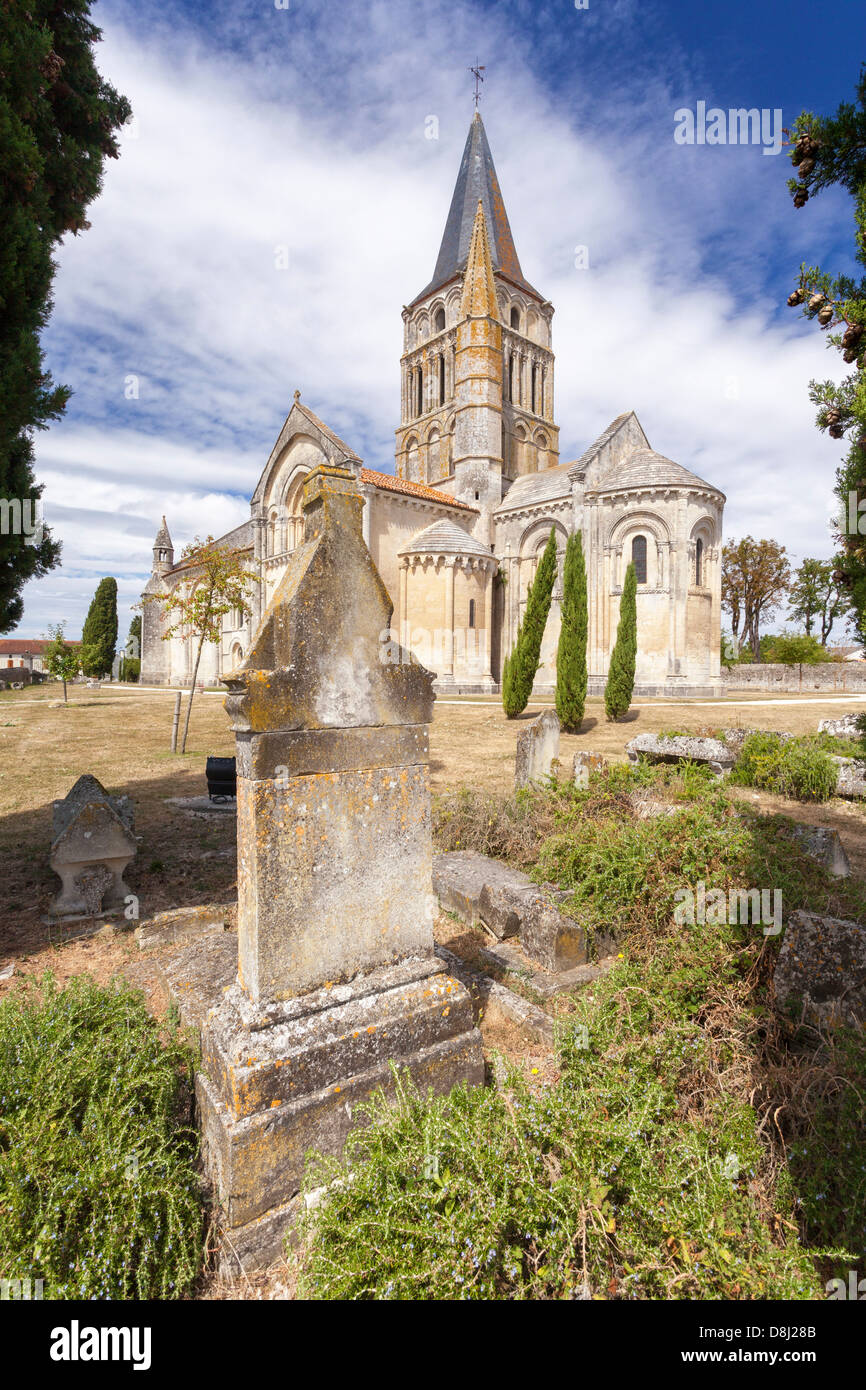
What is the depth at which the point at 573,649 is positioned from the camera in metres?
16.1

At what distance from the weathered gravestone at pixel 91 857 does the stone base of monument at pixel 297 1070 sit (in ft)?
9.51

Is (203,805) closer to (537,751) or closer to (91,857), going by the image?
(91,857)

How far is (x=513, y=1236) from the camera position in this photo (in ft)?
6.57

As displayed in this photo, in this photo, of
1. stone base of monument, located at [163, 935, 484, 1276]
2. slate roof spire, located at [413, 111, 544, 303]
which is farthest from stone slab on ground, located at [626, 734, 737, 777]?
slate roof spire, located at [413, 111, 544, 303]

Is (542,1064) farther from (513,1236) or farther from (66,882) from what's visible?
(66,882)

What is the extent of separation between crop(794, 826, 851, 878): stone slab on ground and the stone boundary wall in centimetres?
2832

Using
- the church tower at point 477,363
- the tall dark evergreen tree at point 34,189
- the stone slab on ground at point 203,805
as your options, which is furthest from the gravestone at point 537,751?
the church tower at point 477,363

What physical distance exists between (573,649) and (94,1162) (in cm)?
1512

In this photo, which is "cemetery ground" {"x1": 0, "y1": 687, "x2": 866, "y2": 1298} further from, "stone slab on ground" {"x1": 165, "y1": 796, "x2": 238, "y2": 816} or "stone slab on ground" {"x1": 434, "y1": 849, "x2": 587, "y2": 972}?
"stone slab on ground" {"x1": 165, "y1": 796, "x2": 238, "y2": 816}

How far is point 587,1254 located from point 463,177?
45104 mm

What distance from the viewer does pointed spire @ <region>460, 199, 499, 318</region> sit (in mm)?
29516

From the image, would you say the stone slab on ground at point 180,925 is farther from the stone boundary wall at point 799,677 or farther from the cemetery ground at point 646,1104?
the stone boundary wall at point 799,677

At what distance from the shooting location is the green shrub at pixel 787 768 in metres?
9.10
